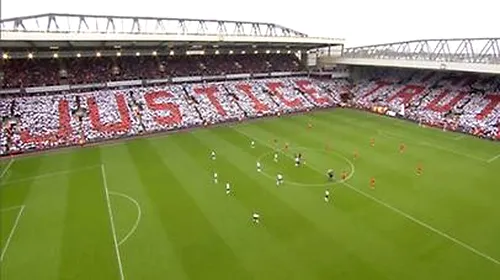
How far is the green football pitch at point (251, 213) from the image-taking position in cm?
1764

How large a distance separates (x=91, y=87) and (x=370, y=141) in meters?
35.5

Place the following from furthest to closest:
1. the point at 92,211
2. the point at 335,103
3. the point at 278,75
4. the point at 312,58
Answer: the point at 312,58 < the point at 278,75 < the point at 335,103 < the point at 92,211

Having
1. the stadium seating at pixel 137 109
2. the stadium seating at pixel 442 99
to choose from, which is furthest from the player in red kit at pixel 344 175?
the stadium seating at pixel 137 109

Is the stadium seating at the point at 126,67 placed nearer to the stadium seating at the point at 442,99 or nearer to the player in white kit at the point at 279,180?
the stadium seating at the point at 442,99

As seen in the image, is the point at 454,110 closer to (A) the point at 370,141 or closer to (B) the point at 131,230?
(A) the point at 370,141

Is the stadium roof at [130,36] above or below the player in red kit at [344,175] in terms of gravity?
above

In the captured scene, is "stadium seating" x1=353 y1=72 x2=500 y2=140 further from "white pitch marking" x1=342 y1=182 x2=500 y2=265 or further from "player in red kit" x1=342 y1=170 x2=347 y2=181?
"white pitch marking" x1=342 y1=182 x2=500 y2=265

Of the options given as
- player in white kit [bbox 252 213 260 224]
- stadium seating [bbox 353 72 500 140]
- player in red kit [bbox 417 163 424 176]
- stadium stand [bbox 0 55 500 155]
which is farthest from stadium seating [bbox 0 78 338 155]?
player in white kit [bbox 252 213 260 224]

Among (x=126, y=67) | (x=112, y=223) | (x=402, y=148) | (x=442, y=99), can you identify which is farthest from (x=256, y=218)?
(x=442, y=99)

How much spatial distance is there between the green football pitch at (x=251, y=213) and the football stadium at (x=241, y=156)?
0.43 feet

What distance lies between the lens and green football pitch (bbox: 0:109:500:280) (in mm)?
17641

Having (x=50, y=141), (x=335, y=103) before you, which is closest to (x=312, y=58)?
(x=335, y=103)

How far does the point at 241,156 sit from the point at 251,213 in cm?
1142

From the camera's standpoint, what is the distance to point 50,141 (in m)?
37.8
